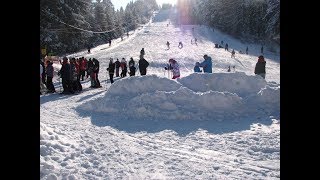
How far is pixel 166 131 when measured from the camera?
9.03 metres

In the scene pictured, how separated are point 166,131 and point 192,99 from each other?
2.63 m

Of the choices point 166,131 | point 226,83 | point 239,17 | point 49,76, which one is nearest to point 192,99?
point 226,83

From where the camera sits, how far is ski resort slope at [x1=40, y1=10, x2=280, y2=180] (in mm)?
6133

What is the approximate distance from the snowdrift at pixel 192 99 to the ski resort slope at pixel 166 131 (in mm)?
29

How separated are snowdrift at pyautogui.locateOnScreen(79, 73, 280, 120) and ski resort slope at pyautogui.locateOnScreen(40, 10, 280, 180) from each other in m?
0.03

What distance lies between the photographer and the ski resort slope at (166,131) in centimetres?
613

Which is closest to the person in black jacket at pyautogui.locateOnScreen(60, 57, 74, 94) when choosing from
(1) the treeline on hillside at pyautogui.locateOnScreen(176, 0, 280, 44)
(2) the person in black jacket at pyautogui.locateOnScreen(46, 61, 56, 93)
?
(2) the person in black jacket at pyautogui.locateOnScreen(46, 61, 56, 93)

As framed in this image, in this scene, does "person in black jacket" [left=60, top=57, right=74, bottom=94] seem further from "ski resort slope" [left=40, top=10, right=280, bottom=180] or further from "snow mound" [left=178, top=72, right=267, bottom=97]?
"snow mound" [left=178, top=72, right=267, bottom=97]

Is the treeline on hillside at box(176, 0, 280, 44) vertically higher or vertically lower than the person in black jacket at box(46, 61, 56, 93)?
higher

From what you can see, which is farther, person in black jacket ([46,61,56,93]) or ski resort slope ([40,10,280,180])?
person in black jacket ([46,61,56,93])

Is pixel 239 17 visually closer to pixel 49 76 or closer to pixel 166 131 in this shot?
pixel 49 76

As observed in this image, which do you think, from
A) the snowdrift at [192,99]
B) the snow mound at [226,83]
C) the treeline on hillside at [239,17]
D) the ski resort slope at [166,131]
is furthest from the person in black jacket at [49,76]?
the treeline on hillside at [239,17]

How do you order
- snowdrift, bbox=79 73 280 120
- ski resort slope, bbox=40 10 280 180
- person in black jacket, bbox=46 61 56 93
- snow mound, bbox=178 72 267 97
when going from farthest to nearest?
1. person in black jacket, bbox=46 61 56 93
2. snow mound, bbox=178 72 267 97
3. snowdrift, bbox=79 73 280 120
4. ski resort slope, bbox=40 10 280 180
